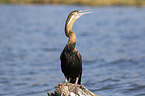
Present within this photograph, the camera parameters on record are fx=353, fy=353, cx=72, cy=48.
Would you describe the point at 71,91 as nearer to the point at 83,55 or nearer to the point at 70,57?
the point at 70,57

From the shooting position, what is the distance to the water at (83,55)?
9047mm

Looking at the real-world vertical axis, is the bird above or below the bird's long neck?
below

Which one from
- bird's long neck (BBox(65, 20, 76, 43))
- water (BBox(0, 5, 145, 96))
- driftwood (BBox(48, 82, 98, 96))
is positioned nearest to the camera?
driftwood (BBox(48, 82, 98, 96))

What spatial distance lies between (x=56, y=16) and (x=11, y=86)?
1913 centimetres

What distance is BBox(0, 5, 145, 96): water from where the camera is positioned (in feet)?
29.7

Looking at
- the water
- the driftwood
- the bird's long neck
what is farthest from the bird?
the water

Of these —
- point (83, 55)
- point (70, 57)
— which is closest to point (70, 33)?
point (70, 57)

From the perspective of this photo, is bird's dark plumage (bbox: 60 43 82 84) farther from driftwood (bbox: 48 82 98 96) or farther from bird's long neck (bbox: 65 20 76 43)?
driftwood (bbox: 48 82 98 96)

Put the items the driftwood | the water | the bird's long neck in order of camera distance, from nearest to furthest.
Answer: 1. the driftwood
2. the bird's long neck
3. the water

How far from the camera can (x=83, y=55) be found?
1370cm

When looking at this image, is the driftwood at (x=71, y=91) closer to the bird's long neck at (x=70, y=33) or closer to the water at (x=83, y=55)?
the bird's long neck at (x=70, y=33)

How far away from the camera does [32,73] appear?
35.6ft

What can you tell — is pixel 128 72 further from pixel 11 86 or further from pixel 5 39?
pixel 5 39

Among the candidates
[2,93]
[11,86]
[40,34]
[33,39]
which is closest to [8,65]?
[11,86]
